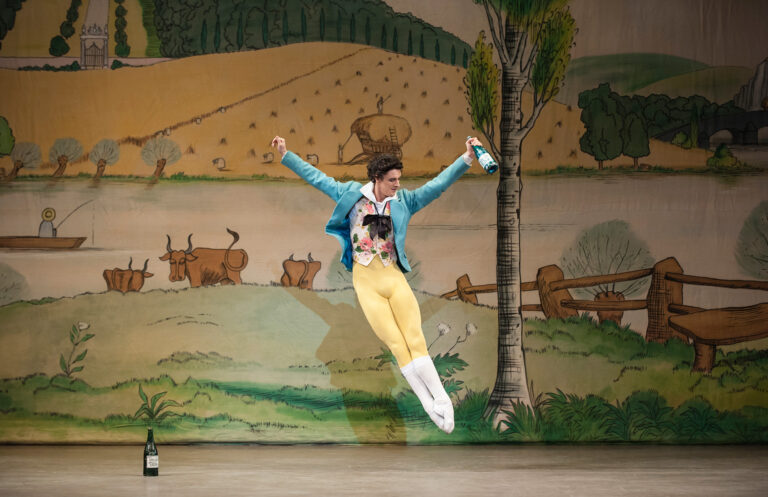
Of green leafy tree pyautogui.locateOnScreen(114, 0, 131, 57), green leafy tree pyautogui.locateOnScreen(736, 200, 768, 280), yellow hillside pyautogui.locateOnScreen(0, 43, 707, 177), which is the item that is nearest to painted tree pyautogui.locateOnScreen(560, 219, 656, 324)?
yellow hillside pyautogui.locateOnScreen(0, 43, 707, 177)

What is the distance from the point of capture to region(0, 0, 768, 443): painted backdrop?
702cm

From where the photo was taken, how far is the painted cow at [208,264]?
23.1 ft

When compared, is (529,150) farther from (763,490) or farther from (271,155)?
(763,490)

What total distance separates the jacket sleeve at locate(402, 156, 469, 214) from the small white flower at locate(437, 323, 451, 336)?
1714 millimetres

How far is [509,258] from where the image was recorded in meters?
7.02

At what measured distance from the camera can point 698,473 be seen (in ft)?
19.3

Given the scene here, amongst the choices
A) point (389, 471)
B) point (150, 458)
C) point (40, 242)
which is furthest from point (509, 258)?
point (40, 242)

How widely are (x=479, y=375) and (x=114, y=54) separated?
3.37 metres

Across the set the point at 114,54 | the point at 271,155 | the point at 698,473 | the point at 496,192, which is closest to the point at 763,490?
the point at 698,473

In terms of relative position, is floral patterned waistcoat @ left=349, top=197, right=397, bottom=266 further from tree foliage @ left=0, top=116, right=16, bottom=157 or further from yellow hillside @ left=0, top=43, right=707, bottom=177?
tree foliage @ left=0, top=116, right=16, bottom=157

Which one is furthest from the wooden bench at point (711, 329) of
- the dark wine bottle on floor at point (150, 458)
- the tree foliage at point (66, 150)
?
the tree foliage at point (66, 150)

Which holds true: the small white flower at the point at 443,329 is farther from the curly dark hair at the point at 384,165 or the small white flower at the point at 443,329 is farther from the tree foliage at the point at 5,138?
the tree foliage at the point at 5,138

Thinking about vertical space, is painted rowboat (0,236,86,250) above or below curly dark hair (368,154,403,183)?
below

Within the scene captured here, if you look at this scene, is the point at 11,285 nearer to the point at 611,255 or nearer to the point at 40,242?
the point at 40,242
